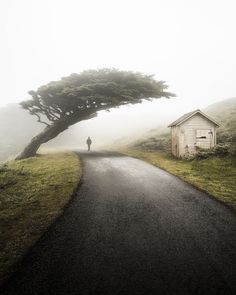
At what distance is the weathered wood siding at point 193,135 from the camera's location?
20.0m

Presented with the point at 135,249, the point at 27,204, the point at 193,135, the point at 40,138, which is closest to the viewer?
the point at 135,249

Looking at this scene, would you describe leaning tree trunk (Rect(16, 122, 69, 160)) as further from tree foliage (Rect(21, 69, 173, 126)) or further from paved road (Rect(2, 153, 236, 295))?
paved road (Rect(2, 153, 236, 295))

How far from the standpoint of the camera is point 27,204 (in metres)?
8.48

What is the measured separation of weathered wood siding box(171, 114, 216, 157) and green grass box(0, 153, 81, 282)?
394 inches

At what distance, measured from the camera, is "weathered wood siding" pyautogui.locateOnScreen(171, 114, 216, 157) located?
1997 centimetres

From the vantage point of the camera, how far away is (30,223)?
22.2 ft

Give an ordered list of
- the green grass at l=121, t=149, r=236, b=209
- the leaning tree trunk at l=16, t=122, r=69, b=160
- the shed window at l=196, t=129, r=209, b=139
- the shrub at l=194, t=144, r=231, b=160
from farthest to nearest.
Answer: the leaning tree trunk at l=16, t=122, r=69, b=160 < the shed window at l=196, t=129, r=209, b=139 < the shrub at l=194, t=144, r=231, b=160 < the green grass at l=121, t=149, r=236, b=209

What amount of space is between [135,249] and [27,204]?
15.9 feet

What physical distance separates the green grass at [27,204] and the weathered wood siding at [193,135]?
32.8ft

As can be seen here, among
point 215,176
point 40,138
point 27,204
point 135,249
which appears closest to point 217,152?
point 215,176

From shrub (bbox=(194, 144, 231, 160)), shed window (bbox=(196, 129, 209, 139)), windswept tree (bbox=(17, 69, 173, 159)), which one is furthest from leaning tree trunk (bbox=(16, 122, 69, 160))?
shrub (bbox=(194, 144, 231, 160))

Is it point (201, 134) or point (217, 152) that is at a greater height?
point (201, 134)

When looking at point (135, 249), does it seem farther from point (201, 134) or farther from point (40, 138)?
point (40, 138)

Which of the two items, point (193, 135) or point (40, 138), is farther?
point (40, 138)
